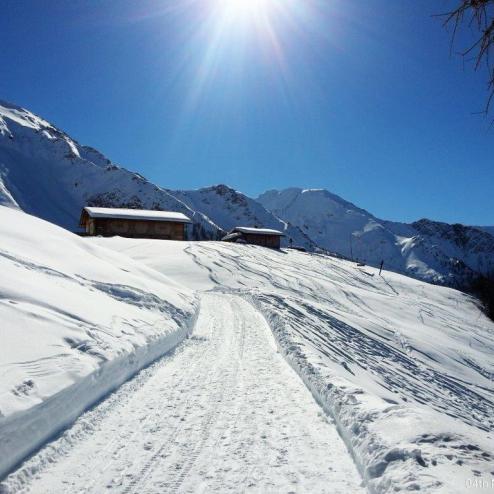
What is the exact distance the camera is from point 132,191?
18912 centimetres

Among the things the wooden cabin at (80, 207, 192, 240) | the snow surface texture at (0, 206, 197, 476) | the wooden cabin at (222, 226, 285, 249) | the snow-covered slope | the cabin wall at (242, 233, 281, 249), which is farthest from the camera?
the snow-covered slope

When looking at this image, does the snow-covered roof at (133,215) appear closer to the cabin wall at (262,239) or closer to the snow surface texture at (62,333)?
the cabin wall at (262,239)

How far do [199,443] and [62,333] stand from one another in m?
3.07

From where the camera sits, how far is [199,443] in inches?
174

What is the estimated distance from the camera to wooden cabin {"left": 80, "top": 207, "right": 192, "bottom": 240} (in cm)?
4812

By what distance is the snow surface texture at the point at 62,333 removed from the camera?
413 cm

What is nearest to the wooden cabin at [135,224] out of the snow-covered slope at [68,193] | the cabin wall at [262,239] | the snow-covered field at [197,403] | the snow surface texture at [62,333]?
the cabin wall at [262,239]

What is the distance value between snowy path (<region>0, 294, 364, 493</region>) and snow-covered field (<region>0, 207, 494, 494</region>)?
0.06 ft

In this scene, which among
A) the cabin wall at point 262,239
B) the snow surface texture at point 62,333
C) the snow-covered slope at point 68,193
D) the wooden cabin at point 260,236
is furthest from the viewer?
the snow-covered slope at point 68,193

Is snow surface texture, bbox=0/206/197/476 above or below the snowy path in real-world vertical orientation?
above

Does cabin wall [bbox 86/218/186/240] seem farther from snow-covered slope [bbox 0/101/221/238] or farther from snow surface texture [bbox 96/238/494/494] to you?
snow-covered slope [bbox 0/101/221/238]

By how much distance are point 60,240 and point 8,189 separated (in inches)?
6544

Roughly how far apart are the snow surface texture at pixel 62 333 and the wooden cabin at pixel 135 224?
36.7 metres

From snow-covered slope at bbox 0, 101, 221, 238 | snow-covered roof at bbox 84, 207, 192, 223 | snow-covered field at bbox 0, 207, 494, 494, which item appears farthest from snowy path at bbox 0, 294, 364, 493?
snow-covered slope at bbox 0, 101, 221, 238
